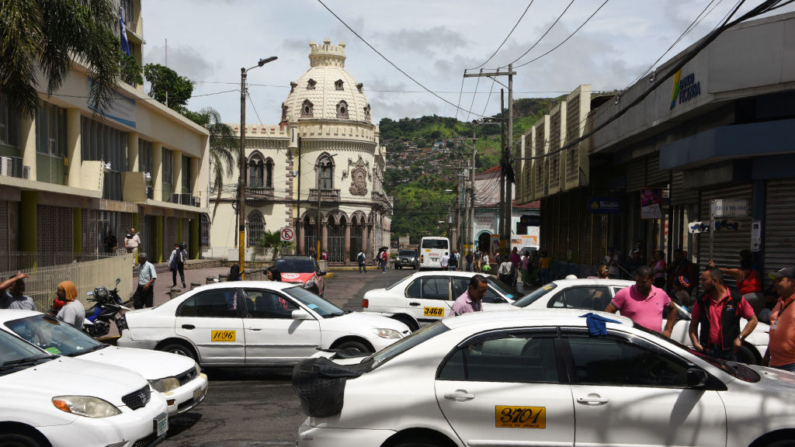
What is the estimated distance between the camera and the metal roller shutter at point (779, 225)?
1370 centimetres

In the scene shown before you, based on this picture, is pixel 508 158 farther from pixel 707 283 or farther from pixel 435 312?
pixel 707 283

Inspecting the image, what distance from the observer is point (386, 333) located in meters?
10.5

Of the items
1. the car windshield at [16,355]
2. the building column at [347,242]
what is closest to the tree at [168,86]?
the building column at [347,242]

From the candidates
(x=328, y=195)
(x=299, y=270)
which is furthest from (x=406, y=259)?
(x=299, y=270)

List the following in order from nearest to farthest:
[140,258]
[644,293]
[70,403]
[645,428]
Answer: [645,428] → [70,403] → [644,293] → [140,258]

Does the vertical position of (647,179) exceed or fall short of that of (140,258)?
it exceeds it

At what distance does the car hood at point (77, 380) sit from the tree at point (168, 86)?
4260cm

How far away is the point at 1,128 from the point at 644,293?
66.8 ft

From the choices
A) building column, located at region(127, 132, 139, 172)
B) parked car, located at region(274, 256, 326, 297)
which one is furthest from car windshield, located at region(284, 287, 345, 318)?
building column, located at region(127, 132, 139, 172)

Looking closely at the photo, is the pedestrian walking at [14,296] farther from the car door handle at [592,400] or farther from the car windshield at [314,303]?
the car door handle at [592,400]

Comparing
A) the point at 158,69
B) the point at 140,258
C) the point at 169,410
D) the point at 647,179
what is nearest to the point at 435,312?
the point at 169,410

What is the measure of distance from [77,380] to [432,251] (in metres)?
44.7

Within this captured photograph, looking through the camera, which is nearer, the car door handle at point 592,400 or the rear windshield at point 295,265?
the car door handle at point 592,400

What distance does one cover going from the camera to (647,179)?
2230cm
